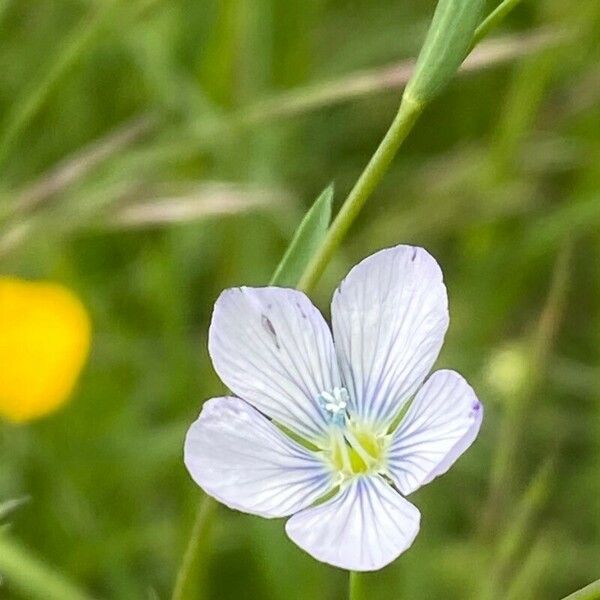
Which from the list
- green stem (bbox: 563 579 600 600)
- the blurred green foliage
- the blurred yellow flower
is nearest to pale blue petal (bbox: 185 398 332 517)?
green stem (bbox: 563 579 600 600)

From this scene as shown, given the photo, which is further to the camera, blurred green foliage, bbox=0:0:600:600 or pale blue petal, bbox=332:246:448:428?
blurred green foliage, bbox=0:0:600:600

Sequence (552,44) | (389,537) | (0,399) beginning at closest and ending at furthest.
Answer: (389,537) → (0,399) → (552,44)

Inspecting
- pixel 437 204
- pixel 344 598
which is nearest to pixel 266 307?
pixel 344 598

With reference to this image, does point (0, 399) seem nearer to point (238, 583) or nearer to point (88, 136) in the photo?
point (238, 583)

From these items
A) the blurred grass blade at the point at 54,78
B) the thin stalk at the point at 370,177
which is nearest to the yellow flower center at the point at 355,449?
the thin stalk at the point at 370,177

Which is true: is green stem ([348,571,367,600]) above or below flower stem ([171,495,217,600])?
below

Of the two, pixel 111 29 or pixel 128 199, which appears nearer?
pixel 111 29

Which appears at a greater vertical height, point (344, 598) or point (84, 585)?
point (84, 585)

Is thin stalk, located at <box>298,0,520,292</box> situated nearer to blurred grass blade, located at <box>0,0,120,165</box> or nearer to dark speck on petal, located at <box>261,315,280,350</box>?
dark speck on petal, located at <box>261,315,280,350</box>
